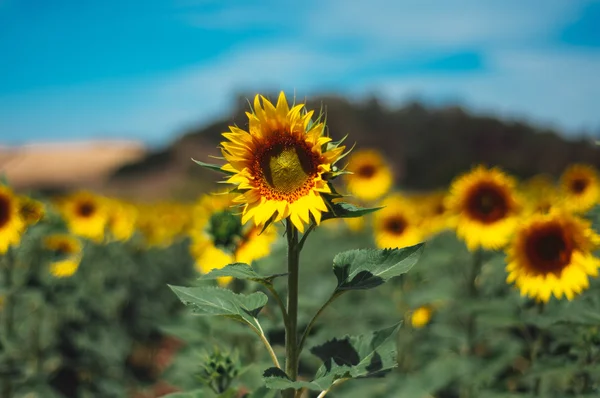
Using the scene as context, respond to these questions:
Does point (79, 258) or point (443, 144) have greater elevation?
point (443, 144)

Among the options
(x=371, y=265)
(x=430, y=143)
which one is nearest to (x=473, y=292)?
(x=371, y=265)

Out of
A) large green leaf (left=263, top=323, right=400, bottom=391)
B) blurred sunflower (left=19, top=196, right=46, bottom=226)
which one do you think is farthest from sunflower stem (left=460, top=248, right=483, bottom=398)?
blurred sunflower (left=19, top=196, right=46, bottom=226)

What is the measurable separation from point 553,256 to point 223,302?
2295 millimetres

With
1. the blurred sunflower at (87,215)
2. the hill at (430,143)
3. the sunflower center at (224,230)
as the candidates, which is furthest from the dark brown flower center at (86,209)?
the hill at (430,143)

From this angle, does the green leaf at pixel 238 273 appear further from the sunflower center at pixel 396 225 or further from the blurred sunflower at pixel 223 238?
the sunflower center at pixel 396 225

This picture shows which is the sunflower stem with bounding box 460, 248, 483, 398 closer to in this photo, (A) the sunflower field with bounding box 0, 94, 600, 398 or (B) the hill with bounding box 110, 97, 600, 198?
(A) the sunflower field with bounding box 0, 94, 600, 398

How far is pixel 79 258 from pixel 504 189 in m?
4.27

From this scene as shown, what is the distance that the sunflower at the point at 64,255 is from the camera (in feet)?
17.8

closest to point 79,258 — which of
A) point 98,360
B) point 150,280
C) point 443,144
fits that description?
point 98,360

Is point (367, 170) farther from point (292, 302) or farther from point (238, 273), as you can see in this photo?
point (238, 273)

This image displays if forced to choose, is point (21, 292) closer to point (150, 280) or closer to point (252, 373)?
point (252, 373)

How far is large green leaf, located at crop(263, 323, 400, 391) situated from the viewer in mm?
1776

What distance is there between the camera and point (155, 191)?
111ft

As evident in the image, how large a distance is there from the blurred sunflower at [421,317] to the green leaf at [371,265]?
362cm
